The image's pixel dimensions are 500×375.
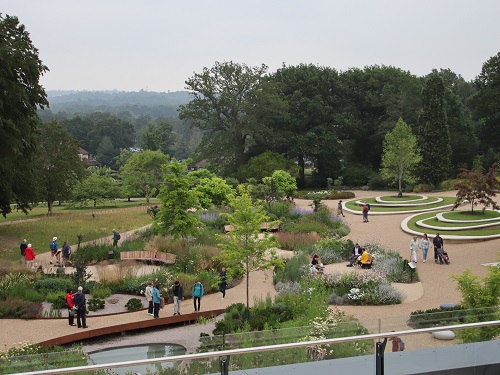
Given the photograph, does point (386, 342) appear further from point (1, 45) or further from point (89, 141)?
point (89, 141)

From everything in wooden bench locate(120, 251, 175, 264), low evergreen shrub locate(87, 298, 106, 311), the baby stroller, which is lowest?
low evergreen shrub locate(87, 298, 106, 311)

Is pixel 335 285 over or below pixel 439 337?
below

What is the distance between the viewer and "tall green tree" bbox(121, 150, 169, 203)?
61.9 meters

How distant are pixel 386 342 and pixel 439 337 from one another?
0.71m

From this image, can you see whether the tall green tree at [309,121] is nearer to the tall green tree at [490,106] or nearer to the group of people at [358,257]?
the tall green tree at [490,106]

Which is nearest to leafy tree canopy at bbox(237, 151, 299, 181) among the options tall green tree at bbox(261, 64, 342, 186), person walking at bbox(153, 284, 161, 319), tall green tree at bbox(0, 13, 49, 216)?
tall green tree at bbox(261, 64, 342, 186)

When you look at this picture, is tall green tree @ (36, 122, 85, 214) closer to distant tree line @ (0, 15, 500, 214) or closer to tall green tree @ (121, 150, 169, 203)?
distant tree line @ (0, 15, 500, 214)

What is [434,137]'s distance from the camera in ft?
164

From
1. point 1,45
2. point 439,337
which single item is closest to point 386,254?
point 439,337

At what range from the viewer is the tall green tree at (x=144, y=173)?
2436 inches

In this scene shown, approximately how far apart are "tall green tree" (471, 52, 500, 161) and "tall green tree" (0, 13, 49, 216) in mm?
42881

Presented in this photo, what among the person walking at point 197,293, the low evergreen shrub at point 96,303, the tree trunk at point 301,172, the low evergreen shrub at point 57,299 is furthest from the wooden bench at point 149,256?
the tree trunk at point 301,172

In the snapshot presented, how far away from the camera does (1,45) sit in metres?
30.8

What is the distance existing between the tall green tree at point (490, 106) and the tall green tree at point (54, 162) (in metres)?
39.6
